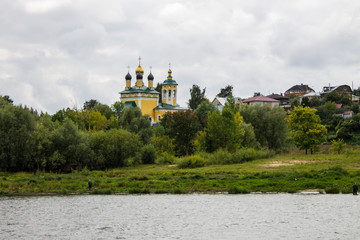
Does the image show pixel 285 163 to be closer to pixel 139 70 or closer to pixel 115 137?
pixel 115 137

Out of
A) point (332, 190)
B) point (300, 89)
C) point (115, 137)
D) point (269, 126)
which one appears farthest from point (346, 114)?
point (300, 89)

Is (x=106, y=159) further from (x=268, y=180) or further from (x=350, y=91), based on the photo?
(x=350, y=91)

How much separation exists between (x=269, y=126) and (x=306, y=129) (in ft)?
36.4

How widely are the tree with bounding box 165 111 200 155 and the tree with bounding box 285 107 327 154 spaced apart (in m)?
13.4

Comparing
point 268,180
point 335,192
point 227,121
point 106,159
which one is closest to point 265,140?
point 227,121

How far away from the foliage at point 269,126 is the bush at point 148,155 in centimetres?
2005

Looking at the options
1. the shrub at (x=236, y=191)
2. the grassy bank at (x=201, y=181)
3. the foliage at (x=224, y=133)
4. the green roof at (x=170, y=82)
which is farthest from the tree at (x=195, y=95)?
the shrub at (x=236, y=191)

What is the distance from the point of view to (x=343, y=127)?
314 feet


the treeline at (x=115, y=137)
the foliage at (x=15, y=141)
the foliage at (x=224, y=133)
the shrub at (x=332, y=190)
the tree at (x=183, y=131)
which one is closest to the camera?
the shrub at (x=332, y=190)

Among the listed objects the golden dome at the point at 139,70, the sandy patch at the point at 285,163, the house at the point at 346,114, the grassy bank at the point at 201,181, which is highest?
the golden dome at the point at 139,70

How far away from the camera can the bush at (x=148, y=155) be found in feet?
243

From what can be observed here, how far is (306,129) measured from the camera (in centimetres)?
7762

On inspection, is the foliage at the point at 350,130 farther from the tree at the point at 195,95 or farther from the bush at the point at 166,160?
the tree at the point at 195,95

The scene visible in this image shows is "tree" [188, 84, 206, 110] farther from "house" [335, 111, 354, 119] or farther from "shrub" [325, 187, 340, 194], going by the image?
"shrub" [325, 187, 340, 194]
